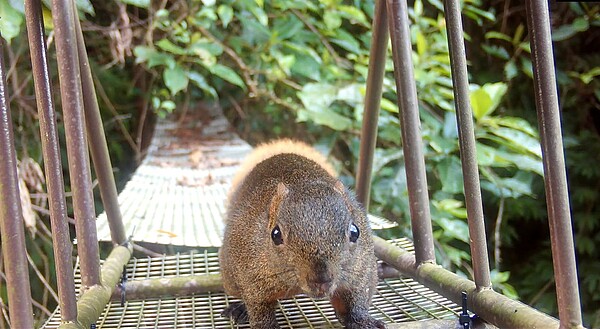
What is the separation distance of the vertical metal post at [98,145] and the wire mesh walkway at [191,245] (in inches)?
2.6

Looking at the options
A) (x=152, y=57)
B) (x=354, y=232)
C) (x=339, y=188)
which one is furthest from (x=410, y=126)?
(x=152, y=57)

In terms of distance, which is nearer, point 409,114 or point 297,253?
point 297,253

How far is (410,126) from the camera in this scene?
4.72 ft

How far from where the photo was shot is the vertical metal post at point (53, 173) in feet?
3.31

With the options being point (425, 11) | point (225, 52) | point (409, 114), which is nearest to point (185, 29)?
point (225, 52)

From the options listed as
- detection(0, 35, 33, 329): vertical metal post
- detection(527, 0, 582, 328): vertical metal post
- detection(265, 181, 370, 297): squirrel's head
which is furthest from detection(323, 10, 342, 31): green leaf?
detection(0, 35, 33, 329): vertical metal post

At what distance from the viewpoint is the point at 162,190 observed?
2.28m

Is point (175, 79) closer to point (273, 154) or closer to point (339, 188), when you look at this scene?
point (273, 154)

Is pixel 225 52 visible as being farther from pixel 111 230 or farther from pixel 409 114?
pixel 409 114

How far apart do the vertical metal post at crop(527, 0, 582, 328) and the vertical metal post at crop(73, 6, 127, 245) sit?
955 mm

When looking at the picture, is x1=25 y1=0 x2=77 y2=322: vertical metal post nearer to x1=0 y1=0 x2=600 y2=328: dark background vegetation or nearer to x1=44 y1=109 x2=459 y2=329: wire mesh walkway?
x1=44 y1=109 x2=459 y2=329: wire mesh walkway

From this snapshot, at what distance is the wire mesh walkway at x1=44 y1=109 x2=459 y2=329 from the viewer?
53.4 inches

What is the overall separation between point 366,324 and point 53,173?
0.64 meters

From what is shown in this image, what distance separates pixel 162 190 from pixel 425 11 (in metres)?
2.22
